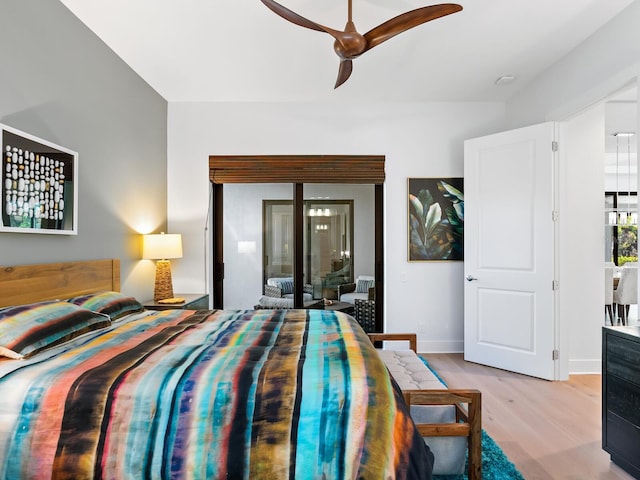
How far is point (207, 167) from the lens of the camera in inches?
160

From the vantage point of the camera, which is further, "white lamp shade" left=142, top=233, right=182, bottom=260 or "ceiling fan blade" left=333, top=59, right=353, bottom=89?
"white lamp shade" left=142, top=233, right=182, bottom=260

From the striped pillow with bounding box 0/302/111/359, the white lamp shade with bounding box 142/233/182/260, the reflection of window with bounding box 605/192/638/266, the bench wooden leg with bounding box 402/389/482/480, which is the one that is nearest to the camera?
the striped pillow with bounding box 0/302/111/359

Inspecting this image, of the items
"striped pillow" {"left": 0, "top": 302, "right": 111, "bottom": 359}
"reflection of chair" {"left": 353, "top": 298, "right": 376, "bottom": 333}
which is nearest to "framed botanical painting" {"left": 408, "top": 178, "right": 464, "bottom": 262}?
"reflection of chair" {"left": 353, "top": 298, "right": 376, "bottom": 333}

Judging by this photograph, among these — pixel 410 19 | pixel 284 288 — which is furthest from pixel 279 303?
pixel 410 19

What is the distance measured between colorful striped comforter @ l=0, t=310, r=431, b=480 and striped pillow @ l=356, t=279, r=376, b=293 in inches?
112

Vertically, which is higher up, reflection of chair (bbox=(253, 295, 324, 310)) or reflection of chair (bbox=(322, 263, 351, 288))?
reflection of chair (bbox=(322, 263, 351, 288))

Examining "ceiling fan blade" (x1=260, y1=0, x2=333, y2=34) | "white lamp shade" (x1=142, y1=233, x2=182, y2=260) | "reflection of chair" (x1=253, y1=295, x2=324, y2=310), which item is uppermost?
"ceiling fan blade" (x1=260, y1=0, x2=333, y2=34)

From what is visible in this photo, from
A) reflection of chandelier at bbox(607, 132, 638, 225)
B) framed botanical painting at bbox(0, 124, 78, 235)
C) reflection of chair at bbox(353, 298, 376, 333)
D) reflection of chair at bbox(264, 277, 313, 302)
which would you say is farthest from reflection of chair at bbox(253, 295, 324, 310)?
reflection of chandelier at bbox(607, 132, 638, 225)

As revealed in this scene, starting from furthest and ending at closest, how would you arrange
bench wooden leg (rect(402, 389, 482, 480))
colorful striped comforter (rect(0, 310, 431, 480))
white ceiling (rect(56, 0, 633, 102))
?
white ceiling (rect(56, 0, 633, 102)), bench wooden leg (rect(402, 389, 482, 480)), colorful striped comforter (rect(0, 310, 431, 480))

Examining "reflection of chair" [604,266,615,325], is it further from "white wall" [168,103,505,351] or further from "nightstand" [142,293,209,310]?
"nightstand" [142,293,209,310]

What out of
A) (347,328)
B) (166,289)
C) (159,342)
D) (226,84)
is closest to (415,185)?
(226,84)

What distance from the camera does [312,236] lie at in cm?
423

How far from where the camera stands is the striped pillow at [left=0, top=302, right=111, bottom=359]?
1.54 m

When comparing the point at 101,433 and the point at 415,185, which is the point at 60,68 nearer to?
the point at 101,433
